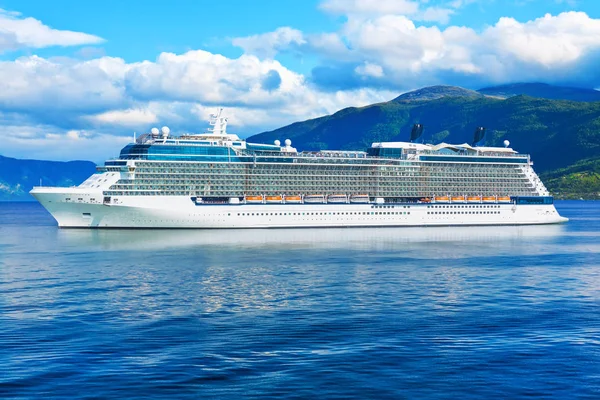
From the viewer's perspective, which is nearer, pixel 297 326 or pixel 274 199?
pixel 297 326

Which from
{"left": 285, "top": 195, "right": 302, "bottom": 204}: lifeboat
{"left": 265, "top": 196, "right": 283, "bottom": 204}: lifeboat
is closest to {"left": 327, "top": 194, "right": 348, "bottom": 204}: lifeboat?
{"left": 285, "top": 195, "right": 302, "bottom": 204}: lifeboat

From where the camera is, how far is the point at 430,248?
73250 millimetres

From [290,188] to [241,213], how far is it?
994 centimetres

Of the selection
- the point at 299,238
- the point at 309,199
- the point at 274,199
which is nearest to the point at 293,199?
the point at 309,199

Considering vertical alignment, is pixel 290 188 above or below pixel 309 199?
above

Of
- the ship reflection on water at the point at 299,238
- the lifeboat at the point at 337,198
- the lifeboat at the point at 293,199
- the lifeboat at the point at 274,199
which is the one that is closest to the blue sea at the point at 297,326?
the ship reflection on water at the point at 299,238

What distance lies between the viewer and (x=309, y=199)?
335 feet

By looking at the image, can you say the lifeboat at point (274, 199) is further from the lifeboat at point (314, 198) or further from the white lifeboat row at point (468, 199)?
the white lifeboat row at point (468, 199)

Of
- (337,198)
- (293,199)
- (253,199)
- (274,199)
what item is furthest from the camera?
(337,198)

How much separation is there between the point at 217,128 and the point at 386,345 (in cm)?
7484

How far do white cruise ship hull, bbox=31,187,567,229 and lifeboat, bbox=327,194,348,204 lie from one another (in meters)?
1.40

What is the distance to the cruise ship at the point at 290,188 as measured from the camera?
9088cm

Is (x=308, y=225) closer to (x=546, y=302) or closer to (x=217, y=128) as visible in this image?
(x=217, y=128)

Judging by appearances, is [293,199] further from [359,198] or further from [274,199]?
[359,198]
